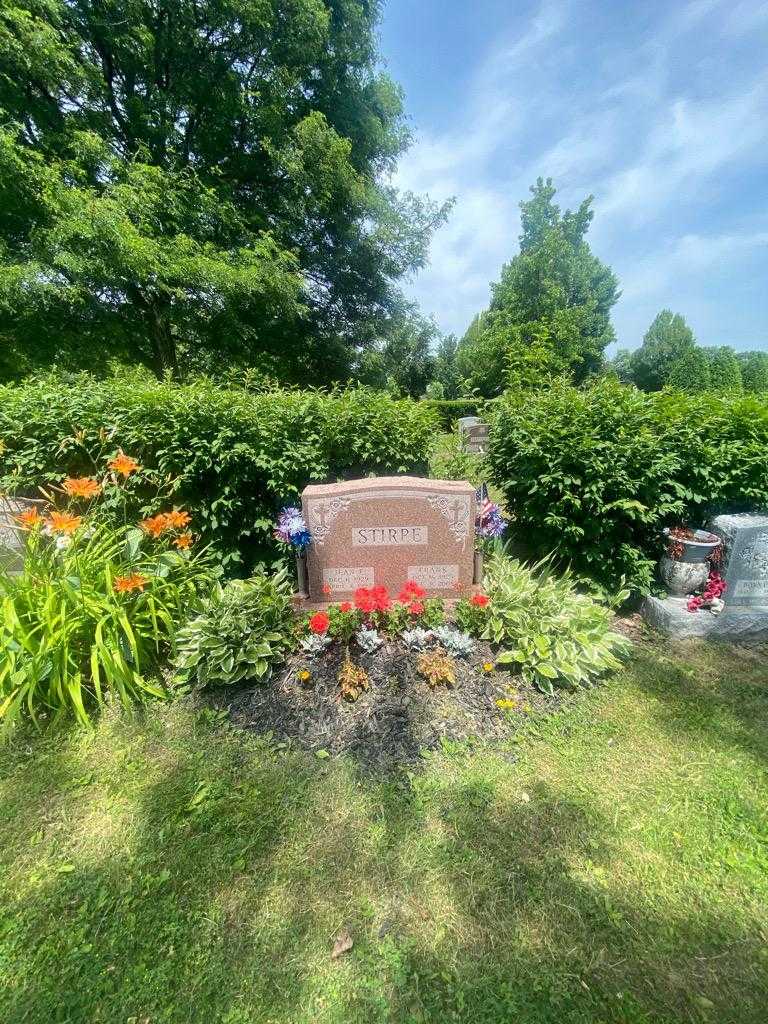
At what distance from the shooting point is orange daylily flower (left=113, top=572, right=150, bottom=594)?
227 centimetres

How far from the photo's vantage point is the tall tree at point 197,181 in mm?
6363

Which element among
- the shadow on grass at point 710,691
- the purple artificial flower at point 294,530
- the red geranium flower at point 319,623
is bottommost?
the shadow on grass at point 710,691

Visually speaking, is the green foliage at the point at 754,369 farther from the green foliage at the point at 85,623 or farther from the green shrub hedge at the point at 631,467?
the green foliage at the point at 85,623

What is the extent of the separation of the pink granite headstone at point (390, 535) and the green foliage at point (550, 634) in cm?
43

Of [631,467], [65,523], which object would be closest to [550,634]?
[631,467]

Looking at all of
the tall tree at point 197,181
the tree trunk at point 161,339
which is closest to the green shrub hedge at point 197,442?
the tall tree at point 197,181

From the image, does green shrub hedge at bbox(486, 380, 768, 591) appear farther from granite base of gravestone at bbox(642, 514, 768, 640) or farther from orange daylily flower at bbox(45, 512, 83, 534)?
orange daylily flower at bbox(45, 512, 83, 534)

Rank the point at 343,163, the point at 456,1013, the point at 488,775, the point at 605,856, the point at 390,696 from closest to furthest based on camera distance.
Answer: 1. the point at 456,1013
2. the point at 605,856
3. the point at 488,775
4. the point at 390,696
5. the point at 343,163

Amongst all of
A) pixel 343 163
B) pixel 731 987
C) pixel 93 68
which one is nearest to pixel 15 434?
pixel 731 987

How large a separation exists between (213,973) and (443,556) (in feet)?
7.89

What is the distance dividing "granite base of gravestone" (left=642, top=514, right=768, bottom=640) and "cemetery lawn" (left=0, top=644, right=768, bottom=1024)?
85cm

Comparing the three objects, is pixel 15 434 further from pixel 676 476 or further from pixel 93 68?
pixel 93 68

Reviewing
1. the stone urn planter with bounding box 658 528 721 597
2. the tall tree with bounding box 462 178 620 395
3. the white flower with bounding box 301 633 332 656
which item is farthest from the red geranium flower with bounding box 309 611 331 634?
the tall tree with bounding box 462 178 620 395

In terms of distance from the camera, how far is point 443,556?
3090mm
